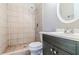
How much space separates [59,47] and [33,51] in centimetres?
109

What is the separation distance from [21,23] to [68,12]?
1523 mm

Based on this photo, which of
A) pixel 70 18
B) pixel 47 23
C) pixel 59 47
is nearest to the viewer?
pixel 59 47

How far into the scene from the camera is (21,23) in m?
3.07

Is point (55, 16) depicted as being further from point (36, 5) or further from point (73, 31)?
→ point (36, 5)

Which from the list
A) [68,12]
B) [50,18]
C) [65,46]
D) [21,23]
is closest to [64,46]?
[65,46]

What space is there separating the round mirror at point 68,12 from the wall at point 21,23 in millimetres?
1117

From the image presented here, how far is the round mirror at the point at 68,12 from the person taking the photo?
178 centimetres

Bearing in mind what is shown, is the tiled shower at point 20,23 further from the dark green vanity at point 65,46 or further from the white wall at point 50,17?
the dark green vanity at point 65,46

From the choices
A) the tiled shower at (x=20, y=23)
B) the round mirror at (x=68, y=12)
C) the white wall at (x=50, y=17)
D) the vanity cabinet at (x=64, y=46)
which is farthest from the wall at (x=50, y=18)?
the vanity cabinet at (x=64, y=46)

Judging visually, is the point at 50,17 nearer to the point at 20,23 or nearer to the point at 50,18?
the point at 50,18

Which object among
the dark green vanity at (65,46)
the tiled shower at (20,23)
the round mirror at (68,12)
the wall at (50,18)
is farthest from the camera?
the tiled shower at (20,23)

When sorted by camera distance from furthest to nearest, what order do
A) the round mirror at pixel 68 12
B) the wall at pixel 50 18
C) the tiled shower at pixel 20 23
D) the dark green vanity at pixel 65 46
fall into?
the tiled shower at pixel 20 23 < the wall at pixel 50 18 < the round mirror at pixel 68 12 < the dark green vanity at pixel 65 46

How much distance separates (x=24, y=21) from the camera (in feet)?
10.1
